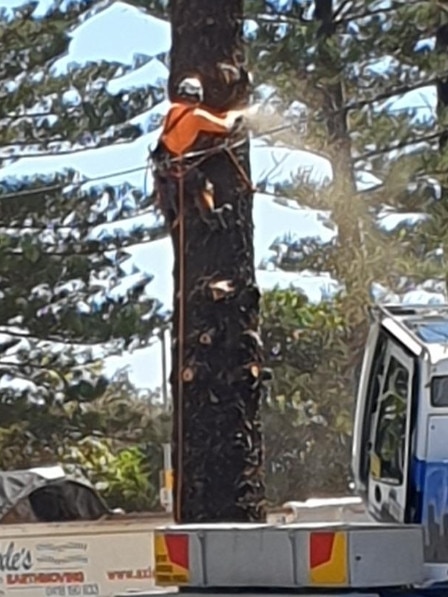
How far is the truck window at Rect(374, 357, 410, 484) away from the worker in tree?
3.57 feet

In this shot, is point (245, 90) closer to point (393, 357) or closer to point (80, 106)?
point (393, 357)

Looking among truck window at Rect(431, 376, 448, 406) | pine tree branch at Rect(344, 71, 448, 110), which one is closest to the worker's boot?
truck window at Rect(431, 376, 448, 406)

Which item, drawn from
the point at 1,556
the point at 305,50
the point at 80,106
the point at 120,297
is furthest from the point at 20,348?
the point at 305,50

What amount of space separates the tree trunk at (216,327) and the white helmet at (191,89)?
8 cm

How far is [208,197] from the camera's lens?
249 inches

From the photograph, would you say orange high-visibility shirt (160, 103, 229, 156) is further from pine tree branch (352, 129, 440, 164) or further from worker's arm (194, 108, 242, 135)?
pine tree branch (352, 129, 440, 164)

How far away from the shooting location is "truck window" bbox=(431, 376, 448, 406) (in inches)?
204

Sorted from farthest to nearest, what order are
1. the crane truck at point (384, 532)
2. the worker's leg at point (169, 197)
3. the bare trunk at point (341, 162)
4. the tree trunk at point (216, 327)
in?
the bare trunk at point (341, 162), the worker's leg at point (169, 197), the tree trunk at point (216, 327), the crane truck at point (384, 532)

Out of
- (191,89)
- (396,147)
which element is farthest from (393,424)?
A: (396,147)

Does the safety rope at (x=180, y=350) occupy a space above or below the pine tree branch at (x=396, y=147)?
below

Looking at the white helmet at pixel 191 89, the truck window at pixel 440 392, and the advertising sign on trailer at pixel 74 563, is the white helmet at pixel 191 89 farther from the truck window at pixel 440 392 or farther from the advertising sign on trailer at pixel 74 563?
the advertising sign on trailer at pixel 74 563

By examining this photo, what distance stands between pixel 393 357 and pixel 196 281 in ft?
3.23

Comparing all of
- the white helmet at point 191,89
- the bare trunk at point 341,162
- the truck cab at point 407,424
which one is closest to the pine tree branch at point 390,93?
the bare trunk at point 341,162

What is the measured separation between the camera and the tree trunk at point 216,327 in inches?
243
